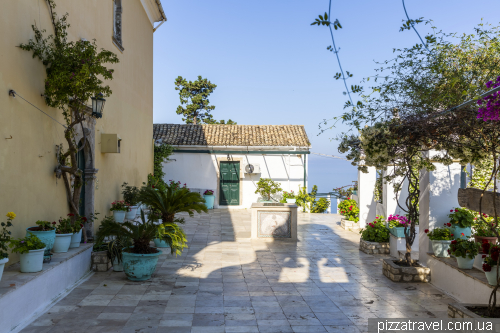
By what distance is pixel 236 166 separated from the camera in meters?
16.2

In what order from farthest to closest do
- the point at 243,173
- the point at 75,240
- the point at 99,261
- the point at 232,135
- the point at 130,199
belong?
1. the point at 232,135
2. the point at 243,173
3. the point at 130,199
4. the point at 99,261
5. the point at 75,240

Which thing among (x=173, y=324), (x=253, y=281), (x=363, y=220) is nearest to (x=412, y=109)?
(x=253, y=281)

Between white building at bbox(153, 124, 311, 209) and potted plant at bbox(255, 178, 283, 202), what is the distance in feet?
1.60

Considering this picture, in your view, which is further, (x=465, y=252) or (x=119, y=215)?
(x=119, y=215)

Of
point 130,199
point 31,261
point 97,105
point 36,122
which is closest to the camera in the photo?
point 31,261

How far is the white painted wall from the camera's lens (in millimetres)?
16000

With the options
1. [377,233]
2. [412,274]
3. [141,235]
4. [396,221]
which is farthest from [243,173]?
[412,274]

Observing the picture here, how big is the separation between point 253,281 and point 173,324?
1.98m

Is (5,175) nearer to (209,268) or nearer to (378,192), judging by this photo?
(209,268)

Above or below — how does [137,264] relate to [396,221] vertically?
below

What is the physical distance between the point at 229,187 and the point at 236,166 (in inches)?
36.4

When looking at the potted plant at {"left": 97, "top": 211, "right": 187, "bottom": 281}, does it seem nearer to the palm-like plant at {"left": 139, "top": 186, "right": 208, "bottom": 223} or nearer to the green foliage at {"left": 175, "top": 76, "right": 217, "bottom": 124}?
the palm-like plant at {"left": 139, "top": 186, "right": 208, "bottom": 223}

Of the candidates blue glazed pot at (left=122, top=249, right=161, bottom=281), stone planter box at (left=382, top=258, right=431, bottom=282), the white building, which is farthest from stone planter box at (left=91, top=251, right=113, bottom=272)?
the white building

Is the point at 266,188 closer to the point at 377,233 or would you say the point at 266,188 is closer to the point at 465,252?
the point at 377,233
